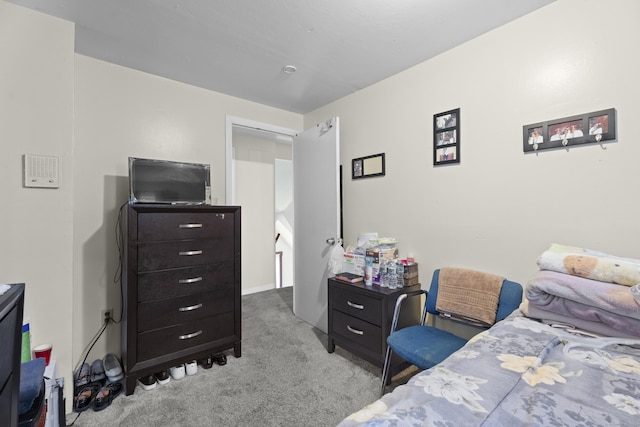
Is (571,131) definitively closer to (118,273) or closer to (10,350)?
(10,350)

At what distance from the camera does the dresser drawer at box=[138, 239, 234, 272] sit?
6.38ft

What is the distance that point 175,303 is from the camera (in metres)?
2.05

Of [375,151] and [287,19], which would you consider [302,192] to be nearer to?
[375,151]

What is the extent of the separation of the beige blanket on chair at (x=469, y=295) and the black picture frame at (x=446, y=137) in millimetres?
822

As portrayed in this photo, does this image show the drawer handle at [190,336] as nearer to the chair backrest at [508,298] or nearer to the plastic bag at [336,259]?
the plastic bag at [336,259]

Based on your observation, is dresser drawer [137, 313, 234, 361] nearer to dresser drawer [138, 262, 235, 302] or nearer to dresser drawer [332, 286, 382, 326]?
dresser drawer [138, 262, 235, 302]

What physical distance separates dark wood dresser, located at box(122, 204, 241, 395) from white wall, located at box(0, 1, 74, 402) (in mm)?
347

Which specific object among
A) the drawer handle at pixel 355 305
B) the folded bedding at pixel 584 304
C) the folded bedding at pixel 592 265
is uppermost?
the folded bedding at pixel 592 265

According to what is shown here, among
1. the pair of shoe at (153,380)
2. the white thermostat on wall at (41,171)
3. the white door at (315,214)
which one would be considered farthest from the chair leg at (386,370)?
the white thermostat on wall at (41,171)

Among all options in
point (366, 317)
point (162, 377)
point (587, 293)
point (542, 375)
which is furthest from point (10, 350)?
point (587, 293)

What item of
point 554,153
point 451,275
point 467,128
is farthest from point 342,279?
point 554,153

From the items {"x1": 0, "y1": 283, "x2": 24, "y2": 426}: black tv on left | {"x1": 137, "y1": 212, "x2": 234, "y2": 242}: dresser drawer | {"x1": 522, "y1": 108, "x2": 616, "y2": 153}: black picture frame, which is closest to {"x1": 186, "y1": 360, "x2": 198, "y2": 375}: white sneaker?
{"x1": 137, "y1": 212, "x2": 234, "y2": 242}: dresser drawer

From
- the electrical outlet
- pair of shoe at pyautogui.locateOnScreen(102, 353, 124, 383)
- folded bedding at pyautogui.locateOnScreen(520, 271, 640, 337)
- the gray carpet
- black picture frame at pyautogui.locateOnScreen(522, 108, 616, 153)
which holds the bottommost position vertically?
the gray carpet

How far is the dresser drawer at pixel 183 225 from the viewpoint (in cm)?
194
